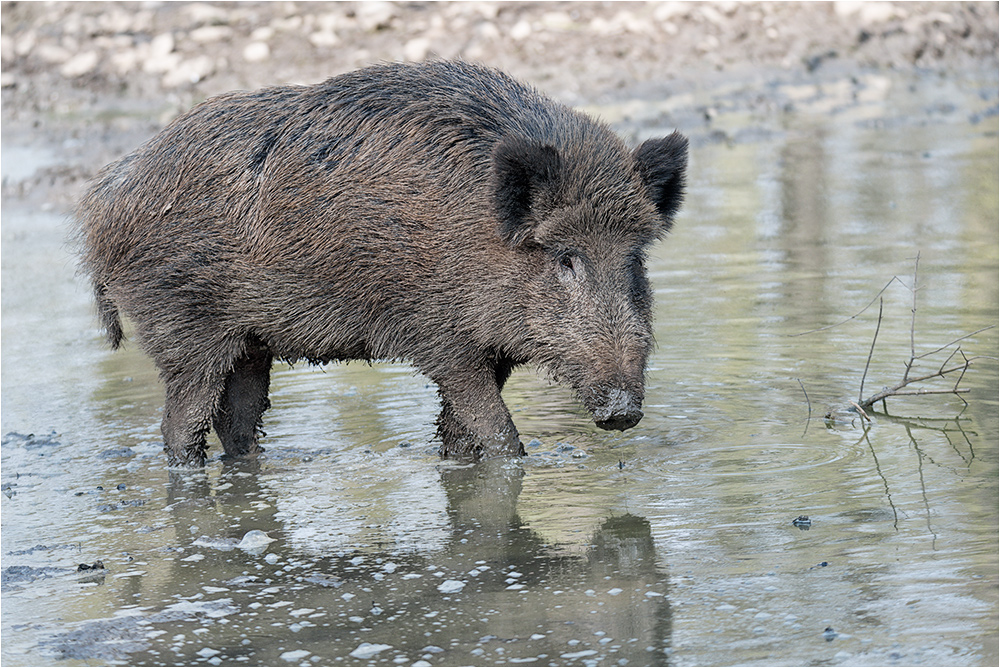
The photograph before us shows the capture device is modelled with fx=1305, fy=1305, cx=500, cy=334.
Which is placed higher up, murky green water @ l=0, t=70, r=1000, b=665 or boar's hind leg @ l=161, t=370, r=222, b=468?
boar's hind leg @ l=161, t=370, r=222, b=468

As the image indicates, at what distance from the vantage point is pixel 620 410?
612 cm

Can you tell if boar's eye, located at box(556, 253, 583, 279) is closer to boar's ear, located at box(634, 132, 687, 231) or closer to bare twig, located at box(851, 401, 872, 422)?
boar's ear, located at box(634, 132, 687, 231)

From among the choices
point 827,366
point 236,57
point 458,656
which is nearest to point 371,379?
point 827,366

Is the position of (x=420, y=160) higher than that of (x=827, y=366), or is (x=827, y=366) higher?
(x=420, y=160)

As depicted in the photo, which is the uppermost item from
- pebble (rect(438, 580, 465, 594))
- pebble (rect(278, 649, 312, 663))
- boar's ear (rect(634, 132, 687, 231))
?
boar's ear (rect(634, 132, 687, 231))

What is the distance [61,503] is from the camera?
258 inches

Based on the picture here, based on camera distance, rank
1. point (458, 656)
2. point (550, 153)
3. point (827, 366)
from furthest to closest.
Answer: point (827, 366)
point (550, 153)
point (458, 656)

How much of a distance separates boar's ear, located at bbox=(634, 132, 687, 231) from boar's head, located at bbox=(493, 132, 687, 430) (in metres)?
0.05

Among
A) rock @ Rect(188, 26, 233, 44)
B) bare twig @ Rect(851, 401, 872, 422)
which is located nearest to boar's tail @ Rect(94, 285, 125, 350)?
bare twig @ Rect(851, 401, 872, 422)

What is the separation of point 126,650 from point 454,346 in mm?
2538

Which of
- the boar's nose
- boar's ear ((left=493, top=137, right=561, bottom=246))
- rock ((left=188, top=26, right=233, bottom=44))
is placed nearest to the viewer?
the boar's nose

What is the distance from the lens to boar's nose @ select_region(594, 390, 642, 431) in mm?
6121

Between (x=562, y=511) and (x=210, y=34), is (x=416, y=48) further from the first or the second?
(x=562, y=511)

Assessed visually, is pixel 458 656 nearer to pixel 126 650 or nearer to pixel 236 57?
pixel 126 650
